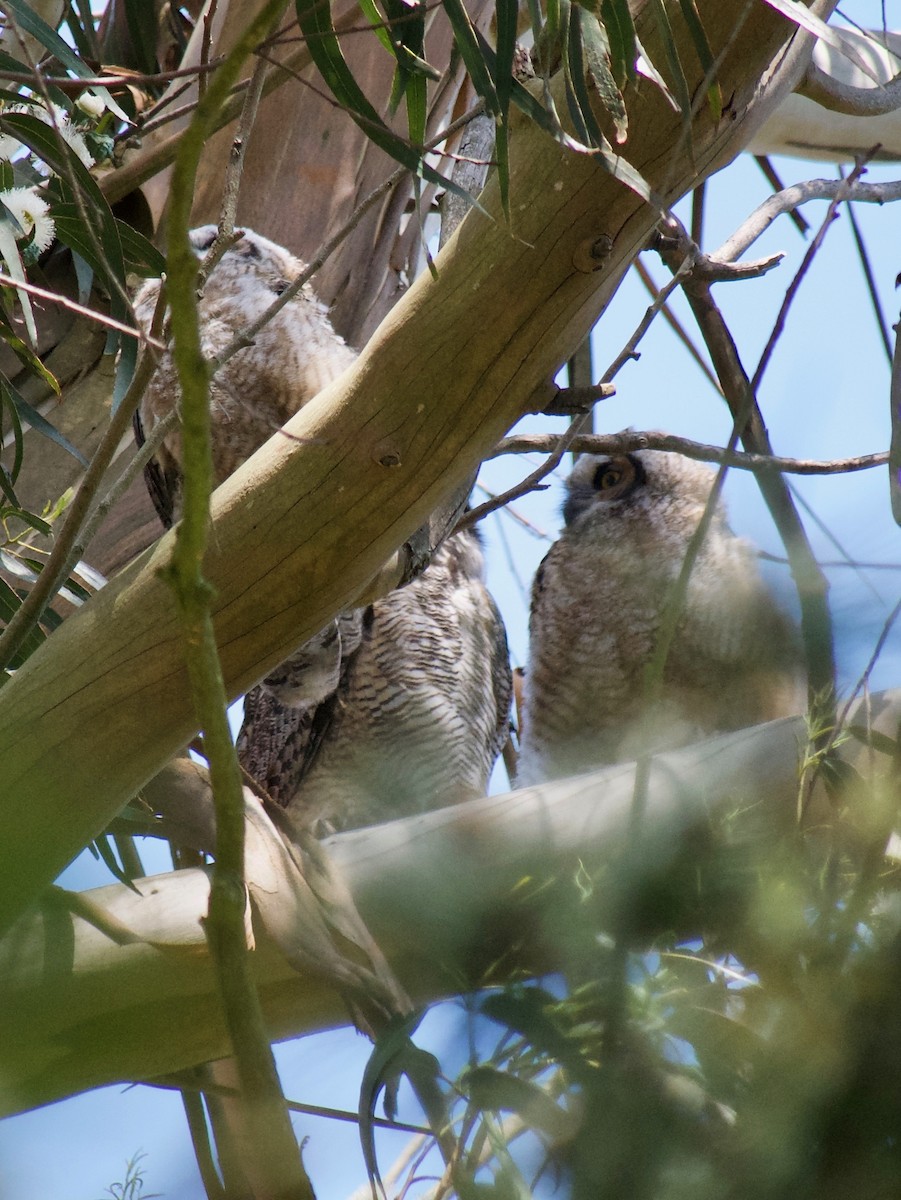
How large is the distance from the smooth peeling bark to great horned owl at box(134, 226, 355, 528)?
2.01 ft

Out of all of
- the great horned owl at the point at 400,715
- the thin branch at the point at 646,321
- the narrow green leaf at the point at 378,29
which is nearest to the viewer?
the narrow green leaf at the point at 378,29

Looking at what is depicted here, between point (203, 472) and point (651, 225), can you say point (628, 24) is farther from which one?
point (203, 472)

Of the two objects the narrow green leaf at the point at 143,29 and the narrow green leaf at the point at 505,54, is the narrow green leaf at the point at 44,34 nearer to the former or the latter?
the narrow green leaf at the point at 505,54

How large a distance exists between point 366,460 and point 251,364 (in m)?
0.71

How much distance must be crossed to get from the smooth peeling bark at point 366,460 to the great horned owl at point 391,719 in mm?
1352

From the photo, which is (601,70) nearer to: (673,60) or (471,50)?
(673,60)

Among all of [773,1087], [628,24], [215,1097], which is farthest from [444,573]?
[773,1087]

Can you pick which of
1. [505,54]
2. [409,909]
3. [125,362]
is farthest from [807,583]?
[125,362]

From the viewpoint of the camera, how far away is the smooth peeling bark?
784 mm

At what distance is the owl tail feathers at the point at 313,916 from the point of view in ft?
2.36

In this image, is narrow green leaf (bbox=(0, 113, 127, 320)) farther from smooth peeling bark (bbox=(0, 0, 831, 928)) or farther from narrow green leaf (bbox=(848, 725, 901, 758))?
narrow green leaf (bbox=(848, 725, 901, 758))

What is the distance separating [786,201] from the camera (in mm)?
1395

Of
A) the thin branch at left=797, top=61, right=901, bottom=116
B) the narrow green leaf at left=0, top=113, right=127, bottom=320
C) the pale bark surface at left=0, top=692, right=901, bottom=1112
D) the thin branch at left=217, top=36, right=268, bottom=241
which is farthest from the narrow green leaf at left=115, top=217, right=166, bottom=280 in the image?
the thin branch at left=797, top=61, right=901, bottom=116

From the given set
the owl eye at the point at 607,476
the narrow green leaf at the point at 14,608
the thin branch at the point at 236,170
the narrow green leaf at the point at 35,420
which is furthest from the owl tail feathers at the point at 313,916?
the owl eye at the point at 607,476
